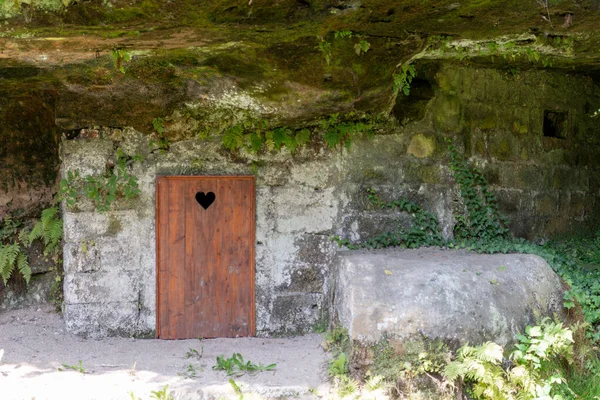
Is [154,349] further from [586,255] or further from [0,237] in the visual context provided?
[586,255]

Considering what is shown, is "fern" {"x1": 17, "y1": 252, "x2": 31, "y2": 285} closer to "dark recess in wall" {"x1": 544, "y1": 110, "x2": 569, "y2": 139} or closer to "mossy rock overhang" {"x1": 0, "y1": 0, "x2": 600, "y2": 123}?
"mossy rock overhang" {"x1": 0, "y1": 0, "x2": 600, "y2": 123}

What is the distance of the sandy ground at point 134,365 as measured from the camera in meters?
3.90

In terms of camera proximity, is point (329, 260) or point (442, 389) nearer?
point (442, 389)

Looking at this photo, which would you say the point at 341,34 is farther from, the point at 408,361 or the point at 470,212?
the point at 470,212

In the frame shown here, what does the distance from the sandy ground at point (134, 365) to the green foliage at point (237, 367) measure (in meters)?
0.05

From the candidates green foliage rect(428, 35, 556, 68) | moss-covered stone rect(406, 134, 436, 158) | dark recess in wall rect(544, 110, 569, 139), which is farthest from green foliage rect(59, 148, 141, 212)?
dark recess in wall rect(544, 110, 569, 139)

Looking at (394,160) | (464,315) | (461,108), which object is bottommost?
(464,315)

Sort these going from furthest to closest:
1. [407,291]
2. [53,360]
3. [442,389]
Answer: [53,360] < [407,291] < [442,389]

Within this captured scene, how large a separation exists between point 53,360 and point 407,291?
8.97 feet

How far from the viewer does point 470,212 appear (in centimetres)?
556

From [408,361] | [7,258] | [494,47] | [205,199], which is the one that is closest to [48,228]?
[7,258]

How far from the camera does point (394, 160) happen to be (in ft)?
17.7

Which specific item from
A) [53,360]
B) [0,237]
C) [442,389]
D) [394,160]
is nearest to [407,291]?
[442,389]

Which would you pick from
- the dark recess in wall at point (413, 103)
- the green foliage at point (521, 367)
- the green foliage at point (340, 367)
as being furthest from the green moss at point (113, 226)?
the green foliage at point (521, 367)
